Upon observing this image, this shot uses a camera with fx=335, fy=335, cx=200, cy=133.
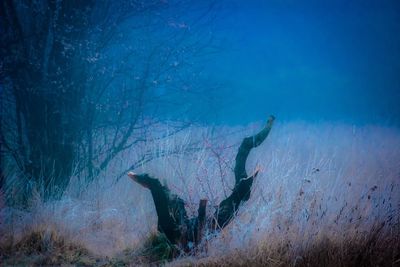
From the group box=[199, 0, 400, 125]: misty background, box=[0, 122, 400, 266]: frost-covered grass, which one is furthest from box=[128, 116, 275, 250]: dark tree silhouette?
box=[199, 0, 400, 125]: misty background

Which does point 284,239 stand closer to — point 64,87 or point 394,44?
point 64,87

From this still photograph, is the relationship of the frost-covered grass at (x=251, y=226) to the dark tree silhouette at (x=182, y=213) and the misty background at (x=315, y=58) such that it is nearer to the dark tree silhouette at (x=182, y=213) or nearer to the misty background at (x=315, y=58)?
the dark tree silhouette at (x=182, y=213)

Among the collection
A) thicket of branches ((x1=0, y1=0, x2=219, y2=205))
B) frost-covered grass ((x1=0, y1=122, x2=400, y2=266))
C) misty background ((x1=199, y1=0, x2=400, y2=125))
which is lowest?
frost-covered grass ((x1=0, y1=122, x2=400, y2=266))

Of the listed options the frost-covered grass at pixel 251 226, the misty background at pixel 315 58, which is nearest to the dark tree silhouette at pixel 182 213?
the frost-covered grass at pixel 251 226

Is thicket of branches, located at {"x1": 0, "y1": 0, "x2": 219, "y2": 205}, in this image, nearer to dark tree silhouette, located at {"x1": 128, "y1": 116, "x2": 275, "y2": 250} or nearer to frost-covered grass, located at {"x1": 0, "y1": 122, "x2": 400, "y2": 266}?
frost-covered grass, located at {"x1": 0, "y1": 122, "x2": 400, "y2": 266}

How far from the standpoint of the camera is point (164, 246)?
3754 mm

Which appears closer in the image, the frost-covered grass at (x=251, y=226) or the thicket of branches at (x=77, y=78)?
the frost-covered grass at (x=251, y=226)

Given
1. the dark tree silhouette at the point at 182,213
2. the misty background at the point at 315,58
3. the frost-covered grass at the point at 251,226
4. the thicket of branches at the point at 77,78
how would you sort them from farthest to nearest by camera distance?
the misty background at the point at 315,58 → the thicket of branches at the point at 77,78 → the dark tree silhouette at the point at 182,213 → the frost-covered grass at the point at 251,226

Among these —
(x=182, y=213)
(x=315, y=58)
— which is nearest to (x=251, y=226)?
(x=182, y=213)

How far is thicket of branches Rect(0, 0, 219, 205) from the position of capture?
5.41m

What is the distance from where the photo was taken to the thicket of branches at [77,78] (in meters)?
5.41

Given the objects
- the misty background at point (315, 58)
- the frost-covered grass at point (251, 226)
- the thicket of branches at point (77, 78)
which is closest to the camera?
the frost-covered grass at point (251, 226)

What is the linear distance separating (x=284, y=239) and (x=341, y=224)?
79cm

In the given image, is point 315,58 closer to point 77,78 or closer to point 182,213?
point 77,78
